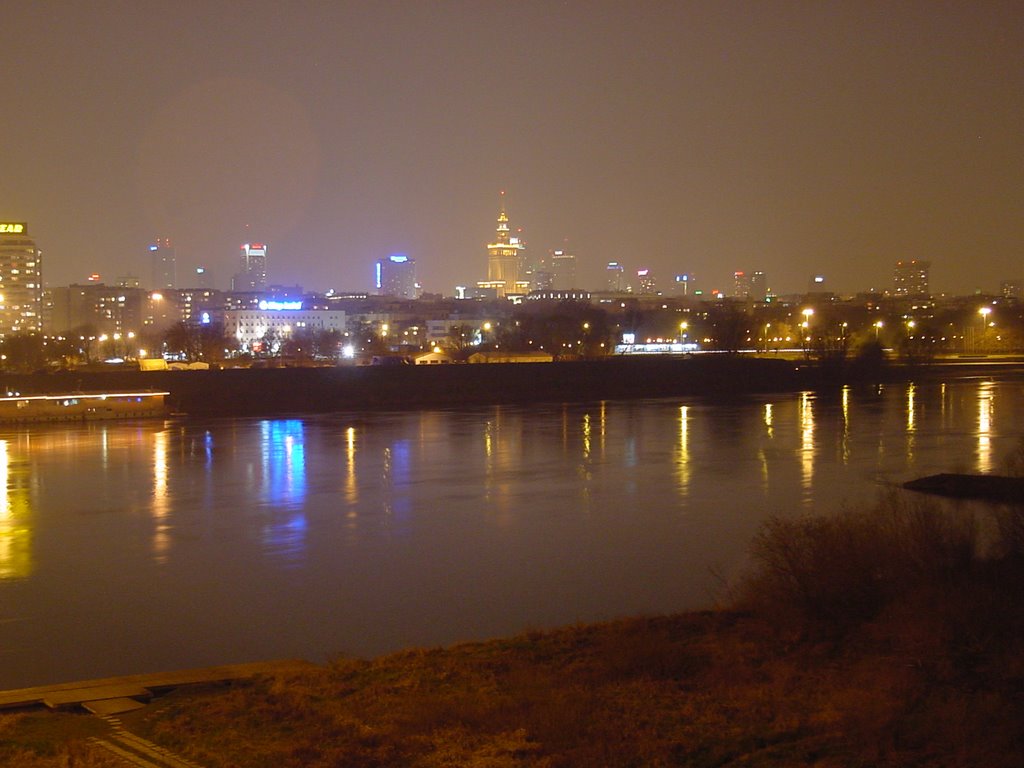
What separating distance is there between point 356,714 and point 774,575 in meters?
4.23

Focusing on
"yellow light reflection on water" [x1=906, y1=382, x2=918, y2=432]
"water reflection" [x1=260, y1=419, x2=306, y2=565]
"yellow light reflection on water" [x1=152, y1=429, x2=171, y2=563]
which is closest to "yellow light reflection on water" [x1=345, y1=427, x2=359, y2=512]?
"water reflection" [x1=260, y1=419, x2=306, y2=565]

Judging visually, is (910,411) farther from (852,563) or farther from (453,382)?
(852,563)

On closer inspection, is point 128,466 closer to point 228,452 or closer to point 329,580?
point 228,452

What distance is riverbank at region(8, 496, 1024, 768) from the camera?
5.73 meters

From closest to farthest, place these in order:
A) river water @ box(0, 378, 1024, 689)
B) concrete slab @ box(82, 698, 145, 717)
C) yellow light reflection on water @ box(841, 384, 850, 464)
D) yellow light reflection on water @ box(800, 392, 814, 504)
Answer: concrete slab @ box(82, 698, 145, 717)
river water @ box(0, 378, 1024, 689)
yellow light reflection on water @ box(800, 392, 814, 504)
yellow light reflection on water @ box(841, 384, 850, 464)

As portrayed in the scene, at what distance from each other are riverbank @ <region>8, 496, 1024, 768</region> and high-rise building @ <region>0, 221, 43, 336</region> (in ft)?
408

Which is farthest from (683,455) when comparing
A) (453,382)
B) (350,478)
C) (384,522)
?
(453,382)

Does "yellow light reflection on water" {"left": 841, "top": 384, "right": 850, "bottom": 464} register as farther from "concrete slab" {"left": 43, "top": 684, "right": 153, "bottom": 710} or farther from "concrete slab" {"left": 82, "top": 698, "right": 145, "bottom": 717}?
"concrete slab" {"left": 82, "top": 698, "right": 145, "bottom": 717}

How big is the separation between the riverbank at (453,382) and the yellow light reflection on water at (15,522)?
16847 mm

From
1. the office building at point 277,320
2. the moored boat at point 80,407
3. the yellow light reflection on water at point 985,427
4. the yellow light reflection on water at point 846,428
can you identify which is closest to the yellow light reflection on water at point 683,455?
the yellow light reflection on water at point 846,428

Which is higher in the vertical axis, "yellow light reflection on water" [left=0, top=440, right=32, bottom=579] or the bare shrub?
the bare shrub

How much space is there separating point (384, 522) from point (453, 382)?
32.7m

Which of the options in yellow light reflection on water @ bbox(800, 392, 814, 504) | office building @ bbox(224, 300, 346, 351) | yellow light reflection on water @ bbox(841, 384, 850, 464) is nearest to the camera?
yellow light reflection on water @ bbox(800, 392, 814, 504)

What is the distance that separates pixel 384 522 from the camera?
55.9 feet
